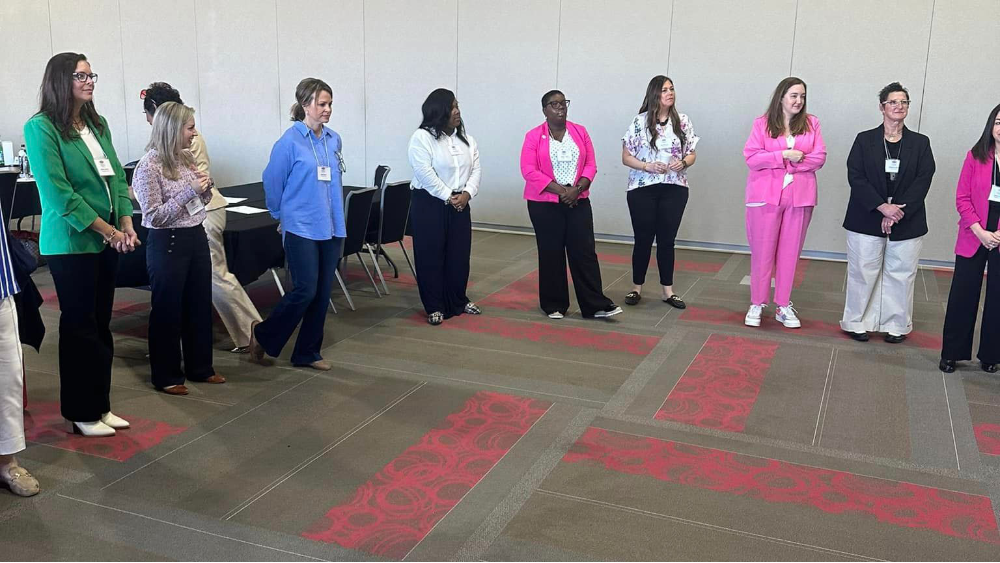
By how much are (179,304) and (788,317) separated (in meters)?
3.88

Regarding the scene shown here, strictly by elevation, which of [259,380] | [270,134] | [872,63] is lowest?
[259,380]

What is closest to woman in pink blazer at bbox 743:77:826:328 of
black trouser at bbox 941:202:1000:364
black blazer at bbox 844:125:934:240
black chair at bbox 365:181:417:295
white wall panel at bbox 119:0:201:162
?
black blazer at bbox 844:125:934:240

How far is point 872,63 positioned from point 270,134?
23.1 ft

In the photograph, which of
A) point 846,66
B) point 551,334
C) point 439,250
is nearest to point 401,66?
point 439,250

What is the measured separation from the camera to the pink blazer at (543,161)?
552cm

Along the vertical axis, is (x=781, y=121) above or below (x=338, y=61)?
below

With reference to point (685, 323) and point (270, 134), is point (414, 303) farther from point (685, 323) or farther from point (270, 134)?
point (270, 134)

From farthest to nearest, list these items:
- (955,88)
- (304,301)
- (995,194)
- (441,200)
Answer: (955,88), (441,200), (995,194), (304,301)

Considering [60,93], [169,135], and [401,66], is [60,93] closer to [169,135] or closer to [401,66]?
[169,135]

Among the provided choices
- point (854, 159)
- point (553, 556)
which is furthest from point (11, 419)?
point (854, 159)

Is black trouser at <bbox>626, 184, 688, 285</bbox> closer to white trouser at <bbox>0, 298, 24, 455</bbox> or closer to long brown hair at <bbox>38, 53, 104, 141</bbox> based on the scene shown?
long brown hair at <bbox>38, 53, 104, 141</bbox>

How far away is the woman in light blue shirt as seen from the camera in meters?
4.22

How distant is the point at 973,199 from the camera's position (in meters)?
4.59

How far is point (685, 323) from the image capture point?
565cm
